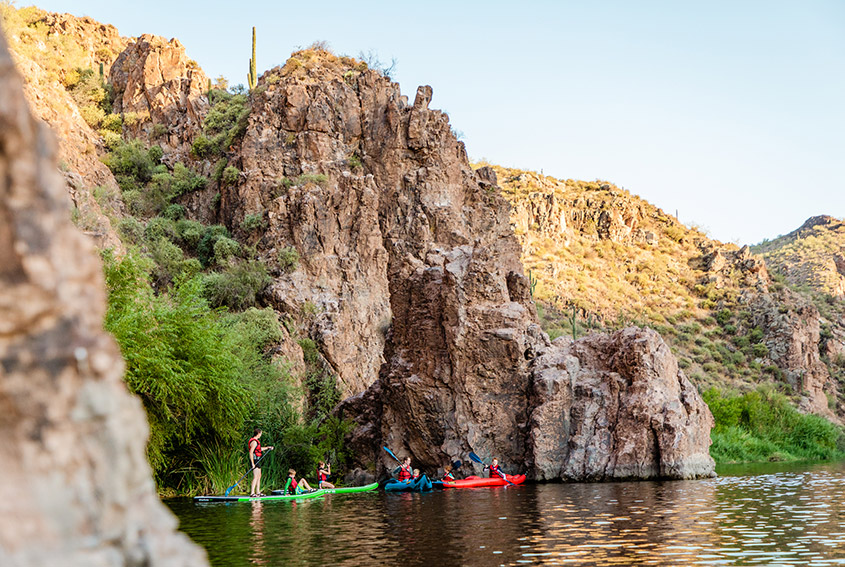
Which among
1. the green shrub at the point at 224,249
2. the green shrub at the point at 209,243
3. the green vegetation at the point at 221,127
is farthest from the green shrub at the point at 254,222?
the green vegetation at the point at 221,127

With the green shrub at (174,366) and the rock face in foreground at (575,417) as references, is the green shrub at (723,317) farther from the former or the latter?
the green shrub at (174,366)

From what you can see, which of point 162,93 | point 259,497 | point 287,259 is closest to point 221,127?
point 162,93

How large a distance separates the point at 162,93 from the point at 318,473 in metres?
36.2

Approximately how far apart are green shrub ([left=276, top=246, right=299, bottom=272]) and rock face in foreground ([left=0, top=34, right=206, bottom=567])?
4163 centimetres

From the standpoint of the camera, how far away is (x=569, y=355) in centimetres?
3058

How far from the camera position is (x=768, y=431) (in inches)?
1871

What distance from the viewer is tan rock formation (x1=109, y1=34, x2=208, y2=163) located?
5522 centimetres

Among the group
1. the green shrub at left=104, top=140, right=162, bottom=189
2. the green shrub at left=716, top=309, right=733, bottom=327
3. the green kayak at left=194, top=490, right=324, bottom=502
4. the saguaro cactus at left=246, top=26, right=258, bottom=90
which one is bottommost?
the green kayak at left=194, top=490, right=324, bottom=502

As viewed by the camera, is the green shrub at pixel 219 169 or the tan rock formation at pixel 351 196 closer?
the tan rock formation at pixel 351 196

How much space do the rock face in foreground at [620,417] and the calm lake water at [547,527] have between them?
277 cm

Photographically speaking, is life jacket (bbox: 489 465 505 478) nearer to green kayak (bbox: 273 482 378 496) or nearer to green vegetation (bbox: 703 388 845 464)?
green kayak (bbox: 273 482 378 496)

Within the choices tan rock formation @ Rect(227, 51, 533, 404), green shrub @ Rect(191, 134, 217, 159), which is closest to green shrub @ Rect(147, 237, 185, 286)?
tan rock formation @ Rect(227, 51, 533, 404)

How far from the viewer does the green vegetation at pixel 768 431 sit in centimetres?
4403

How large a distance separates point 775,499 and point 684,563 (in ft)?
34.4
